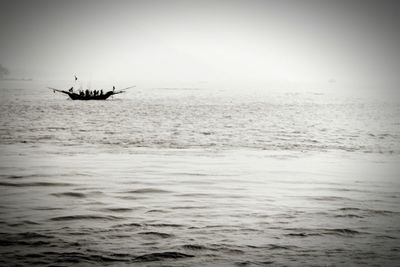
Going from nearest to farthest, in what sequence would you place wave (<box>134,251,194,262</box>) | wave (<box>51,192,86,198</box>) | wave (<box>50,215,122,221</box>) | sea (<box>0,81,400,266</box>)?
wave (<box>134,251,194,262</box>) < sea (<box>0,81,400,266</box>) < wave (<box>50,215,122,221</box>) < wave (<box>51,192,86,198</box>)

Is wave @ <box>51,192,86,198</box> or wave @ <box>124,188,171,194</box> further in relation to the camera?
wave @ <box>124,188,171,194</box>

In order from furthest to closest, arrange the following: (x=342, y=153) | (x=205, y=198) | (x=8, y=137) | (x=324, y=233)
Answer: (x=8, y=137), (x=342, y=153), (x=205, y=198), (x=324, y=233)

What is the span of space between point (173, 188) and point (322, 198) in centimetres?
365

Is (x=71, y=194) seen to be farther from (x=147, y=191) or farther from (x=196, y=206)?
(x=196, y=206)

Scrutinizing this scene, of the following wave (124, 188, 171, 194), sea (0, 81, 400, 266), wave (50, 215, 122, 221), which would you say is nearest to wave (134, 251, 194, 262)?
sea (0, 81, 400, 266)

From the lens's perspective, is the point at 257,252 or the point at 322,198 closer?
the point at 257,252

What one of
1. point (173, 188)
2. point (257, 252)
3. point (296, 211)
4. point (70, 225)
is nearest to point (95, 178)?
point (173, 188)

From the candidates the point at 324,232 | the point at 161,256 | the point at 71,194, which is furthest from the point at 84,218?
the point at 324,232

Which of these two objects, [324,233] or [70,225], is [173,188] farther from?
[324,233]

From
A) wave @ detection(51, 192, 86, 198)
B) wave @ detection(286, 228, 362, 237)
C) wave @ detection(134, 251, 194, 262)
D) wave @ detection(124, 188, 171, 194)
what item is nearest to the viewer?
wave @ detection(134, 251, 194, 262)

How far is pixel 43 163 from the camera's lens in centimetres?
1455

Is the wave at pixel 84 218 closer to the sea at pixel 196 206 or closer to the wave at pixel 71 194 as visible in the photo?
the sea at pixel 196 206

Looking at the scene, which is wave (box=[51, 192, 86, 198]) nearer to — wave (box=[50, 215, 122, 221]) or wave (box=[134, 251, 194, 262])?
wave (box=[50, 215, 122, 221])

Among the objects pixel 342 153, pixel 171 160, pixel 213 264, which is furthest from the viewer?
pixel 342 153
